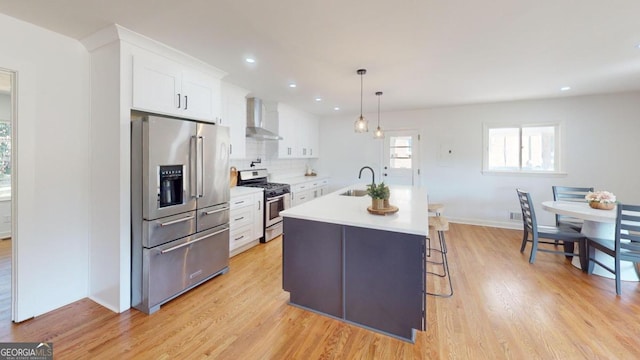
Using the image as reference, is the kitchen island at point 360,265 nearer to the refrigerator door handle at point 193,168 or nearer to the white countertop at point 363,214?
the white countertop at point 363,214

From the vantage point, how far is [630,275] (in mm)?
2918

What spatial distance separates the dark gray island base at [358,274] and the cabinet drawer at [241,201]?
4.50 ft

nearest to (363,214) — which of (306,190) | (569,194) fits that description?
(306,190)

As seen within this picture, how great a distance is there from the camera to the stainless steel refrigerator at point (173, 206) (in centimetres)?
232

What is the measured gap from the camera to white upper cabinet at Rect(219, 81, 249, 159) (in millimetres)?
3874

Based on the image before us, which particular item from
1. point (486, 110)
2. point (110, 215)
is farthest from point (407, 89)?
point (110, 215)

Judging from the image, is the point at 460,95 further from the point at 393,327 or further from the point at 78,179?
the point at 78,179

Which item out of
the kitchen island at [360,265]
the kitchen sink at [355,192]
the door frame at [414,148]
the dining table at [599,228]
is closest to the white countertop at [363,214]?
the kitchen island at [360,265]

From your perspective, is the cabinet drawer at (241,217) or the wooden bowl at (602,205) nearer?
the wooden bowl at (602,205)

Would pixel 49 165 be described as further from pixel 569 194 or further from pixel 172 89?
pixel 569 194

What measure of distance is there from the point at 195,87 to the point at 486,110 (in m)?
5.15

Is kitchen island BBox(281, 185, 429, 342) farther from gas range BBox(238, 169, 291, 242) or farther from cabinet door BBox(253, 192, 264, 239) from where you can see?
gas range BBox(238, 169, 291, 242)

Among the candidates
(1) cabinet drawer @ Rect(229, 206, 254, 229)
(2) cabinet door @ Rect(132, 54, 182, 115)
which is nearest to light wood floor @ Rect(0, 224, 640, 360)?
(1) cabinet drawer @ Rect(229, 206, 254, 229)

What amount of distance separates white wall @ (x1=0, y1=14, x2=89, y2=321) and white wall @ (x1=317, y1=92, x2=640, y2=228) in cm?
491
